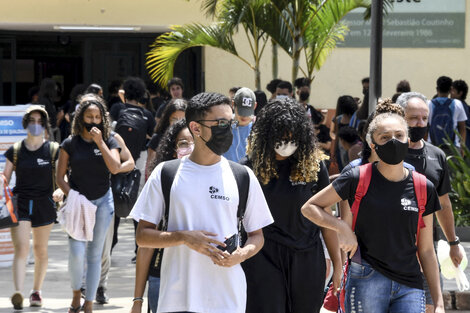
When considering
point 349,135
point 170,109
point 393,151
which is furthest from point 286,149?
point 349,135

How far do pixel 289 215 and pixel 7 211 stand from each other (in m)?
3.97

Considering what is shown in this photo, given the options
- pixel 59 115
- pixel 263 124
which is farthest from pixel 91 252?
pixel 59 115

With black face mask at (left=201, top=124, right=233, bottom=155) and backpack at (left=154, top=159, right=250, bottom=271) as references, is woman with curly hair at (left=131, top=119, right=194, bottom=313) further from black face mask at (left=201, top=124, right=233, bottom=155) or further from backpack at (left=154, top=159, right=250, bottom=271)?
black face mask at (left=201, top=124, right=233, bottom=155)

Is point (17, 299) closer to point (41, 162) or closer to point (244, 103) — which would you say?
point (41, 162)

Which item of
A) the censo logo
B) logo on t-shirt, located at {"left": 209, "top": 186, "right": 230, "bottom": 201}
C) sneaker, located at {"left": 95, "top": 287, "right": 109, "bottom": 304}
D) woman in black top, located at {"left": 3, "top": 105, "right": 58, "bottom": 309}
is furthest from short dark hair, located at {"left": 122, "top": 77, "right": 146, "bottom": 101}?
logo on t-shirt, located at {"left": 209, "top": 186, "right": 230, "bottom": 201}

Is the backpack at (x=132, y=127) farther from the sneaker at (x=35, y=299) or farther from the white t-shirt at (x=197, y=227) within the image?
the white t-shirt at (x=197, y=227)

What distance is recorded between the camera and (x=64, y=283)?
414 inches

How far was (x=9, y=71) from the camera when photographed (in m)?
21.0

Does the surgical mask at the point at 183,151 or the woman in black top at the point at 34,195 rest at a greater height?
the surgical mask at the point at 183,151

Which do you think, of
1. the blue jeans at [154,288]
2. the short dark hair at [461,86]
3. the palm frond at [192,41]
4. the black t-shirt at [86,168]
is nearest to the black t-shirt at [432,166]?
the blue jeans at [154,288]

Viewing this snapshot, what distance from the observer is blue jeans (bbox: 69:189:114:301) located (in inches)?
335

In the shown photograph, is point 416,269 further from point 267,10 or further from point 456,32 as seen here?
point 456,32

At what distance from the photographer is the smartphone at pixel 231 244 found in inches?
180

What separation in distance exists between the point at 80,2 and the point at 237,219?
51.7ft
